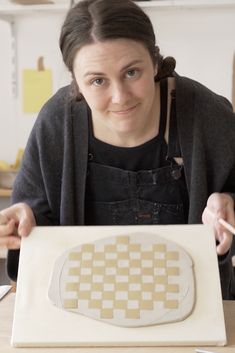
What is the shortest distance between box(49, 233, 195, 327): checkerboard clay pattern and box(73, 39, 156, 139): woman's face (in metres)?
0.23

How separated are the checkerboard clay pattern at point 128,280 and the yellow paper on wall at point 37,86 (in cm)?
119

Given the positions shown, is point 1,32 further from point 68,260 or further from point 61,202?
point 68,260

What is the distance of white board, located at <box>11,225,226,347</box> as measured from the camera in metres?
0.67

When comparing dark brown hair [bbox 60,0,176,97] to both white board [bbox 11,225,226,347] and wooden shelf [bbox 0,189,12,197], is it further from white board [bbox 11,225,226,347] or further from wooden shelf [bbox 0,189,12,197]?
wooden shelf [bbox 0,189,12,197]

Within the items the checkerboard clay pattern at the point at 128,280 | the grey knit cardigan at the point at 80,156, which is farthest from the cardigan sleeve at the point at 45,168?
the checkerboard clay pattern at the point at 128,280

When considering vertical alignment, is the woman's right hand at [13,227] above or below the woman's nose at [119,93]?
below

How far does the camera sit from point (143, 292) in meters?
0.71

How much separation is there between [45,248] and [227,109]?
1.54ft

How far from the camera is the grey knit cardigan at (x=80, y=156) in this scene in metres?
0.97

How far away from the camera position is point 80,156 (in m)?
1.00

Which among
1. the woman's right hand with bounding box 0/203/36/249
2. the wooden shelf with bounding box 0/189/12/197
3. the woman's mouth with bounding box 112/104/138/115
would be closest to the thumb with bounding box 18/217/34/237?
the woman's right hand with bounding box 0/203/36/249

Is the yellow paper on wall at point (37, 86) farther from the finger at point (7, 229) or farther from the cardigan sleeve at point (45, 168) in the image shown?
the finger at point (7, 229)

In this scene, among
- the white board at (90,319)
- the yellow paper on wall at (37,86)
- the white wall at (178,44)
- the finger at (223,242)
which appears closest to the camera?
the white board at (90,319)

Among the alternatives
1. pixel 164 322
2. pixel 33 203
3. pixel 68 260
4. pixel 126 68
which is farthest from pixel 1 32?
pixel 164 322
